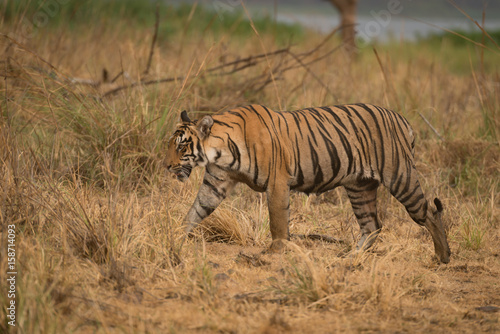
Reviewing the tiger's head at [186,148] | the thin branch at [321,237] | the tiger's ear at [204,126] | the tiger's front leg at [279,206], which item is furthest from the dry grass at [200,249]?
the tiger's ear at [204,126]

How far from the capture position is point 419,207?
4.62m

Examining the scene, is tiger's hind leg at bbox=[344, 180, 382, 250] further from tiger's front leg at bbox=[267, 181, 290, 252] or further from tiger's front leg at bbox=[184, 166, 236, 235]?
tiger's front leg at bbox=[184, 166, 236, 235]

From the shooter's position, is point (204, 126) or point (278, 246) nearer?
Result: point (204, 126)

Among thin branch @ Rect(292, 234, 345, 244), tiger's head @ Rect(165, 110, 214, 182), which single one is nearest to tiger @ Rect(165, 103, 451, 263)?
tiger's head @ Rect(165, 110, 214, 182)

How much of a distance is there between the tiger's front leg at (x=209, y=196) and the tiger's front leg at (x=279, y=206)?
0.38 meters

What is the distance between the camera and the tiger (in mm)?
4297

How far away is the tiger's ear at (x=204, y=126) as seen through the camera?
165 inches

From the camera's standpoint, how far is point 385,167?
4.57 m

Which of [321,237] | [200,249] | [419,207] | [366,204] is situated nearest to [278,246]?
[200,249]

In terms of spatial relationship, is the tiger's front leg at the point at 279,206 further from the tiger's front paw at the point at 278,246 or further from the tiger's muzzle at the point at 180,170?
the tiger's muzzle at the point at 180,170

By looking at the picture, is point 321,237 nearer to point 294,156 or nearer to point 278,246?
point 278,246

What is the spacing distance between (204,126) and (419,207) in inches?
69.0

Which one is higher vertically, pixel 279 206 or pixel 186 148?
pixel 186 148

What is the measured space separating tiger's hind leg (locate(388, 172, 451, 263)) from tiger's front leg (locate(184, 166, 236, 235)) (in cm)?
125
